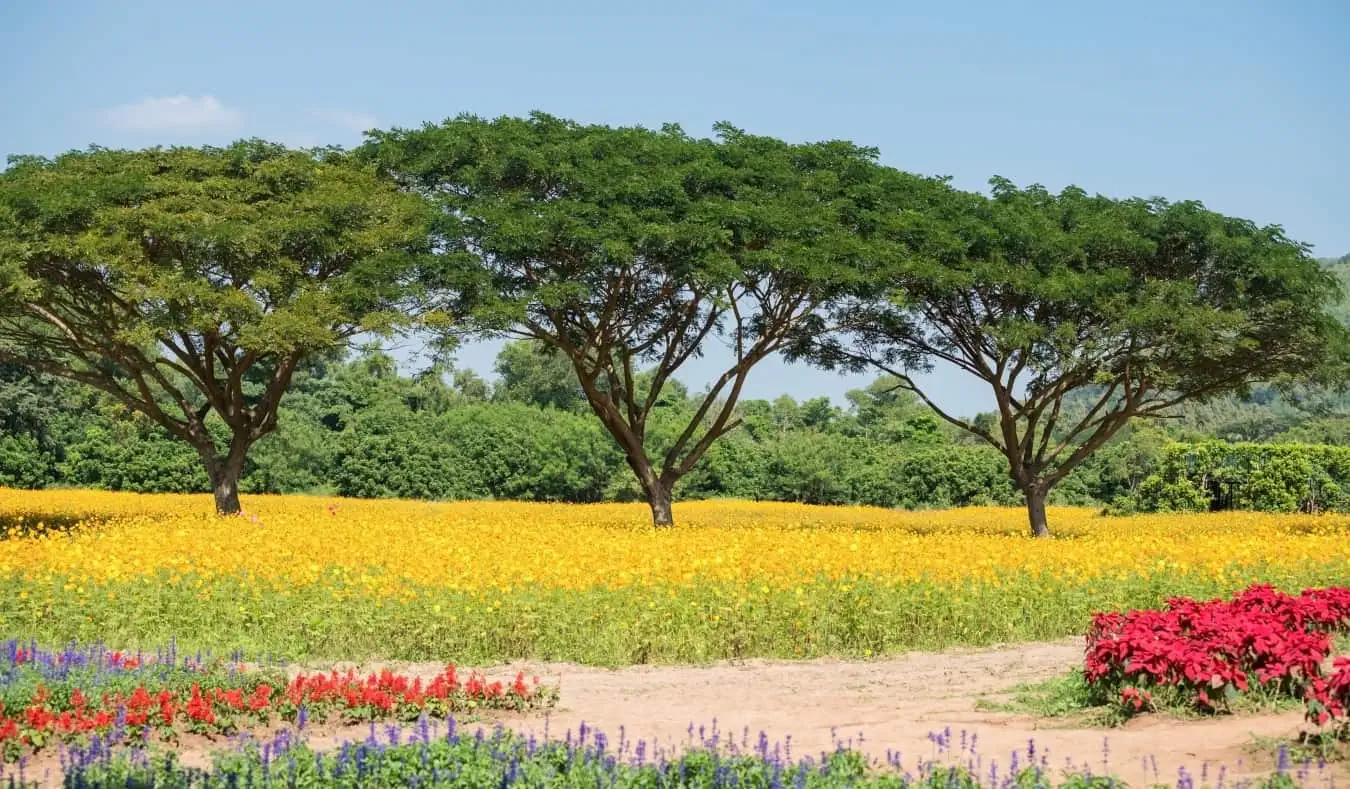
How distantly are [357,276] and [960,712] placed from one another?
20967 millimetres

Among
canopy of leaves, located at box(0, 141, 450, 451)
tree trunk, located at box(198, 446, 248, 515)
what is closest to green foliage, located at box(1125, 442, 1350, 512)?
canopy of leaves, located at box(0, 141, 450, 451)

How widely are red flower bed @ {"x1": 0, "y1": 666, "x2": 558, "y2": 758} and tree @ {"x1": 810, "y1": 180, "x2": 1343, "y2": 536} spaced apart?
60.9 ft

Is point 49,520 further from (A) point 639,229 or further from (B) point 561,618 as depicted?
(B) point 561,618

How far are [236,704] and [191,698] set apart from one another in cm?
38

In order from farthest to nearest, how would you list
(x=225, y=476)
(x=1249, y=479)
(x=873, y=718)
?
(x=1249, y=479) < (x=225, y=476) < (x=873, y=718)

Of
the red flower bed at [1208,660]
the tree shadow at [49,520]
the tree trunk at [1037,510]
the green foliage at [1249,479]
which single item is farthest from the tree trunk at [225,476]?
the green foliage at [1249,479]

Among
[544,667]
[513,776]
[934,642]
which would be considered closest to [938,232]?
[934,642]

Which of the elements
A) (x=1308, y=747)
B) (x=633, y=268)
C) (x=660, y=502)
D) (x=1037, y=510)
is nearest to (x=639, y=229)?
(x=633, y=268)

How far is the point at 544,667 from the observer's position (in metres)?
12.5

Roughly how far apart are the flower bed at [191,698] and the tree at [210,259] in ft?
55.5

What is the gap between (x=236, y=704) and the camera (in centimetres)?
942

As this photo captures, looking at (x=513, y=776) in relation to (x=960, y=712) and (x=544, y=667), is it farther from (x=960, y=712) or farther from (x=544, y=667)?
(x=544, y=667)

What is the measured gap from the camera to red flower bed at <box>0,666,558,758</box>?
885cm

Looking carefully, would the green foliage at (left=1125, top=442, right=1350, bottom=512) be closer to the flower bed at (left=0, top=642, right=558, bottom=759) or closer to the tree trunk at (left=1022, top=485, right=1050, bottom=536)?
the tree trunk at (left=1022, top=485, right=1050, bottom=536)
